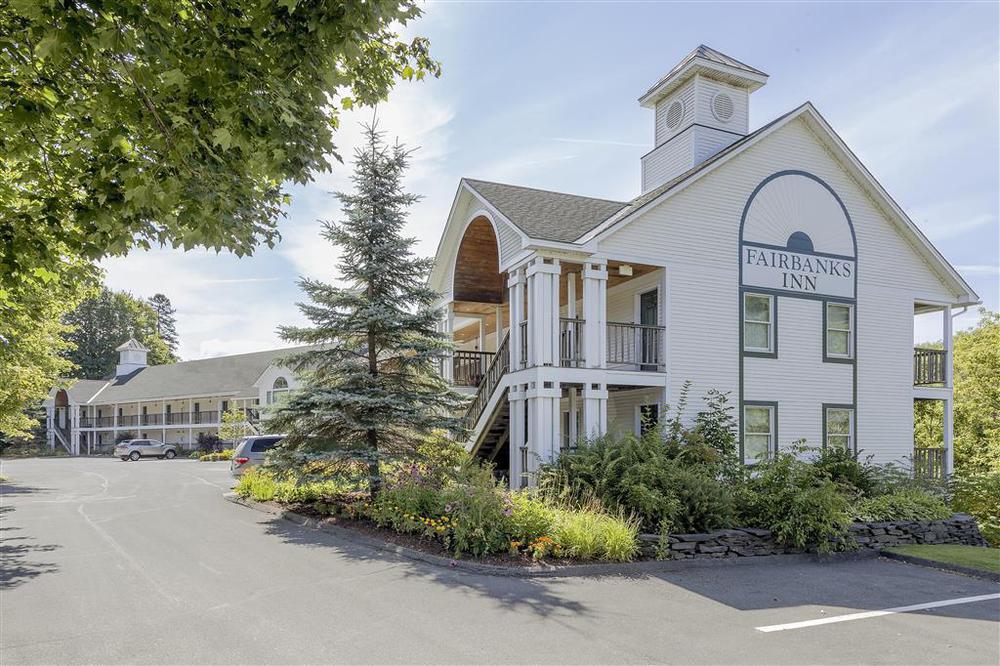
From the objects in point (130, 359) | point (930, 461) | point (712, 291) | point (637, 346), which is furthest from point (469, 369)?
point (130, 359)

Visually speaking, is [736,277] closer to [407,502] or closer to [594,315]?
[594,315]

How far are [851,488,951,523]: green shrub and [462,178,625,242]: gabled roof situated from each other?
787cm

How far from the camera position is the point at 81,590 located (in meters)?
8.91

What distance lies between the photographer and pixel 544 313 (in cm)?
1505

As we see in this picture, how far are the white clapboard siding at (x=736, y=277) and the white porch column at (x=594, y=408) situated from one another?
6.17 feet

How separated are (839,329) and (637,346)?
583cm

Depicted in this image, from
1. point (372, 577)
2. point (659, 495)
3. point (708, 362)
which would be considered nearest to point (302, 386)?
point (372, 577)

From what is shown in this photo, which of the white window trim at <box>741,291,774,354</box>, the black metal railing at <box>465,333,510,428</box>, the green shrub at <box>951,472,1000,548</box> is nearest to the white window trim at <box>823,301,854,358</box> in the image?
the white window trim at <box>741,291,774,354</box>

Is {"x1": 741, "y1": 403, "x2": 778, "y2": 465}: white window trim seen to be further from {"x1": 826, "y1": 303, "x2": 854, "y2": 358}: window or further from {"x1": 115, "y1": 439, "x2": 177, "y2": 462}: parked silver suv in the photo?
{"x1": 115, "y1": 439, "x2": 177, "y2": 462}: parked silver suv

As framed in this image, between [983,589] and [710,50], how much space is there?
1519cm

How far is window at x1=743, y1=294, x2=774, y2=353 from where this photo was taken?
17.3 m

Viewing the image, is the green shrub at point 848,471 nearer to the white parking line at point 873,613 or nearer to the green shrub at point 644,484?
the green shrub at point 644,484

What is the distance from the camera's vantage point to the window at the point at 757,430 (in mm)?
16953

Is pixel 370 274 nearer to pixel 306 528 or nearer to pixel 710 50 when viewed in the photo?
pixel 306 528
